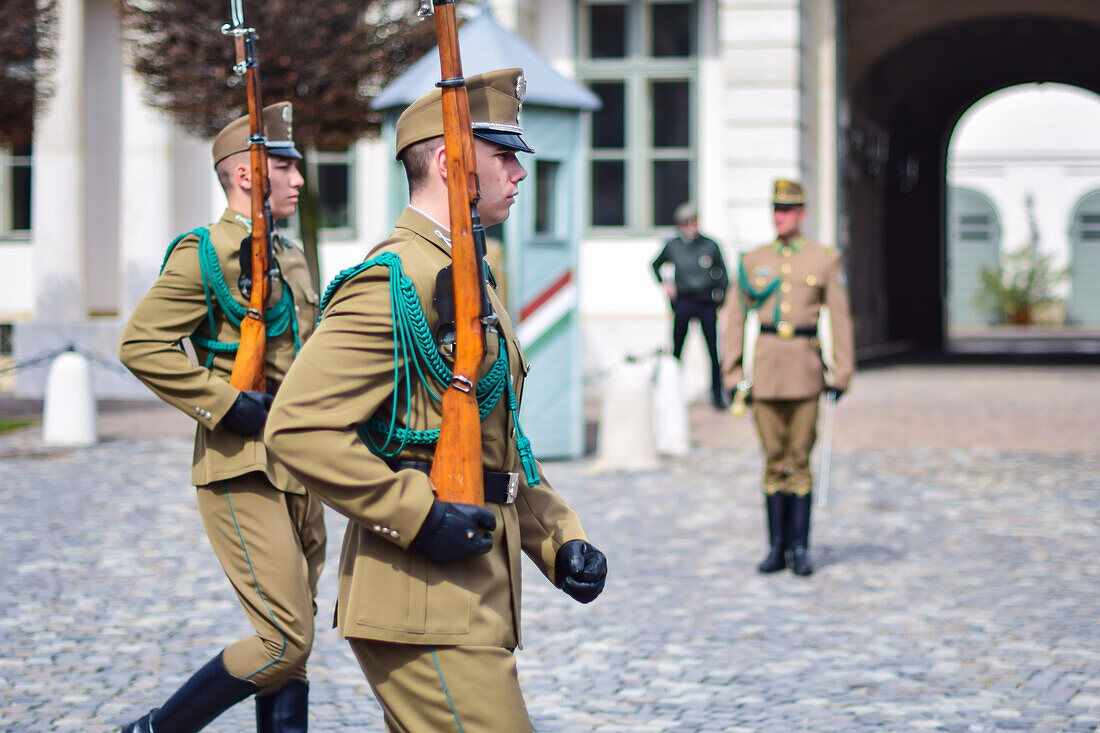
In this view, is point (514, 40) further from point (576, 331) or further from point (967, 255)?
point (967, 255)

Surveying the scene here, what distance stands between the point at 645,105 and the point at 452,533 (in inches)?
630

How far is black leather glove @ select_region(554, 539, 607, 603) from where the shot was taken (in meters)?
2.70

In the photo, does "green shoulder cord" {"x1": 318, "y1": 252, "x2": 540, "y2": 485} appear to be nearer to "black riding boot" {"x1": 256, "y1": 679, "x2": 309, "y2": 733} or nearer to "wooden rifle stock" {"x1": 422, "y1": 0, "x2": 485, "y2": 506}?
"wooden rifle stock" {"x1": 422, "y1": 0, "x2": 485, "y2": 506}

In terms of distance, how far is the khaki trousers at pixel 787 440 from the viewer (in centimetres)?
703

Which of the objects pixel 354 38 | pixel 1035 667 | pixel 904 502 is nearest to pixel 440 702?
pixel 1035 667

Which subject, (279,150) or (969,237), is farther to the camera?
(969,237)

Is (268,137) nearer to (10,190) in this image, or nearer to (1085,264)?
(10,190)

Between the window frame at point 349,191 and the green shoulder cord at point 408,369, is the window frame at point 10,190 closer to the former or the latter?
the window frame at point 349,191

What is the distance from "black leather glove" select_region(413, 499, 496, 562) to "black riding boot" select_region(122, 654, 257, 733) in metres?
1.26

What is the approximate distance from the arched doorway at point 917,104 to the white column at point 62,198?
950cm

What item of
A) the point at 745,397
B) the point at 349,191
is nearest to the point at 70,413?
the point at 349,191

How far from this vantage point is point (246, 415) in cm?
389

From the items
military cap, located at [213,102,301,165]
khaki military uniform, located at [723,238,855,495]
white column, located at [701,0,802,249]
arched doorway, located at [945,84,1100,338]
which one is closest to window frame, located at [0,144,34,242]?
white column, located at [701,0,802,249]

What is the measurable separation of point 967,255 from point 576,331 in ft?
111
